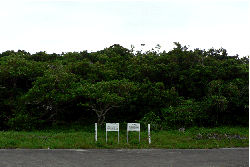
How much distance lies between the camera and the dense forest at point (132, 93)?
57.3 feet

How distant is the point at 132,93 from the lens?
771 inches

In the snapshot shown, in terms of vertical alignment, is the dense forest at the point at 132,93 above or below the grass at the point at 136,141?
above

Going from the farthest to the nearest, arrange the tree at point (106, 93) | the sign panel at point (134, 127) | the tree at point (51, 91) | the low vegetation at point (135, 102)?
the tree at point (51, 91) < the tree at point (106, 93) < the low vegetation at point (135, 102) < the sign panel at point (134, 127)

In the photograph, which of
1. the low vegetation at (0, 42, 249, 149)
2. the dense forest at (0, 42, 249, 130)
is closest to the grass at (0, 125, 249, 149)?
the low vegetation at (0, 42, 249, 149)

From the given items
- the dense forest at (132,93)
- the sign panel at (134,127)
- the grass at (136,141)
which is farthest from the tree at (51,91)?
the sign panel at (134,127)

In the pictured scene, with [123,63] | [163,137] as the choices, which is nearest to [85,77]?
[123,63]

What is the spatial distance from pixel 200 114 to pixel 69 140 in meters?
10.0

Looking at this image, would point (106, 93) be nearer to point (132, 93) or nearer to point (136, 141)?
point (132, 93)

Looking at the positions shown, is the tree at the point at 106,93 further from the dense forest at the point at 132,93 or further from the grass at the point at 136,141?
the grass at the point at 136,141

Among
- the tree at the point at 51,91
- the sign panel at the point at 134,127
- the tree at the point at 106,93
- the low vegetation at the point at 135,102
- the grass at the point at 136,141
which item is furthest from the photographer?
the tree at the point at 51,91

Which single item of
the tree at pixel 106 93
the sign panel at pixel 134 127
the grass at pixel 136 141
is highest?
the tree at pixel 106 93

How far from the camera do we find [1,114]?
19.6m

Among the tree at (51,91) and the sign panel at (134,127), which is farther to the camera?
the tree at (51,91)

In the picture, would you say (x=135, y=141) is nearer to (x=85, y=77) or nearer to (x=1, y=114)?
(x=85, y=77)
